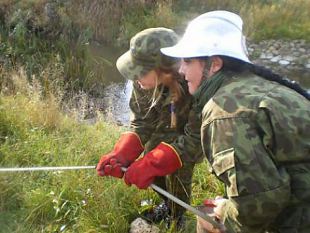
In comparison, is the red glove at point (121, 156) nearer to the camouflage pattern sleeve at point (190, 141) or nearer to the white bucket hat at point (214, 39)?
the camouflage pattern sleeve at point (190, 141)

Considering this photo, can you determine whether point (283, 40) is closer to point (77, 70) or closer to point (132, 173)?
point (77, 70)

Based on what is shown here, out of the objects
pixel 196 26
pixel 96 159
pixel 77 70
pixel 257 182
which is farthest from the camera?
pixel 77 70

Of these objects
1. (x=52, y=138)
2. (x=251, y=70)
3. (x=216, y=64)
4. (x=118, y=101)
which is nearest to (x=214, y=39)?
(x=216, y=64)

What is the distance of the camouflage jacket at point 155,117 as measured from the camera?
103 inches

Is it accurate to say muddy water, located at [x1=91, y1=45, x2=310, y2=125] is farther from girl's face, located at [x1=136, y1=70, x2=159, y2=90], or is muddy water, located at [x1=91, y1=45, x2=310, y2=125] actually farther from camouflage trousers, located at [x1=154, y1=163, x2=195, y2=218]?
girl's face, located at [x1=136, y1=70, x2=159, y2=90]

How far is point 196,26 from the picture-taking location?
1.86 metres

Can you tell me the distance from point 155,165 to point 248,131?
0.83 m

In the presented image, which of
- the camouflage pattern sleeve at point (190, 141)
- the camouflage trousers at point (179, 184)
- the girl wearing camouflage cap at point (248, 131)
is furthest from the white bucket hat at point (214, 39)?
the camouflage trousers at point (179, 184)

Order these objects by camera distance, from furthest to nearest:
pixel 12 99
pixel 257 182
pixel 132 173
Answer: pixel 12 99
pixel 132 173
pixel 257 182

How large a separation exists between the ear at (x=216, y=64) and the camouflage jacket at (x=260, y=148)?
123mm

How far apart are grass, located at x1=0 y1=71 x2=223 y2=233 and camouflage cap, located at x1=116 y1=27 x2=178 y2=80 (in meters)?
0.96

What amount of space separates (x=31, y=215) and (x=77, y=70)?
4712mm

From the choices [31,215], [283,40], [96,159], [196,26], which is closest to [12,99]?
[96,159]

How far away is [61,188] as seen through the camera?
322cm
